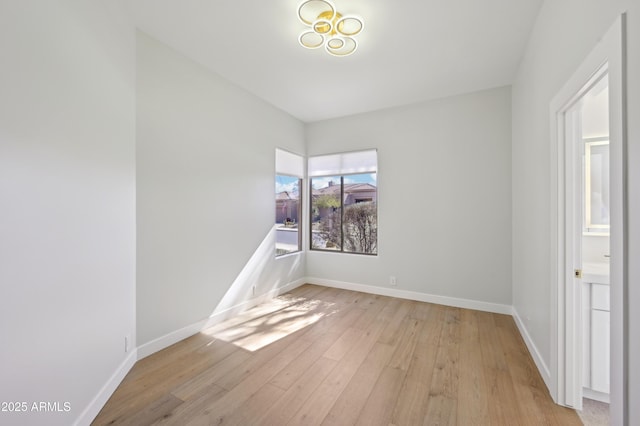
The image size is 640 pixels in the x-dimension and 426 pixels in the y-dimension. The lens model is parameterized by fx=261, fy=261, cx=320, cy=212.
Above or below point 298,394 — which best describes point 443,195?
above

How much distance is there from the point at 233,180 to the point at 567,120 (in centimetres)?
313

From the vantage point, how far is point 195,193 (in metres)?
2.78

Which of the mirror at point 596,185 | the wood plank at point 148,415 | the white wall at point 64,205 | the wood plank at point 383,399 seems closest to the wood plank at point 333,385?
the wood plank at point 383,399

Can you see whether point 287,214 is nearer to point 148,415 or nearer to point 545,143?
point 148,415

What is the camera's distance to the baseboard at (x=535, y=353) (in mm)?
1946

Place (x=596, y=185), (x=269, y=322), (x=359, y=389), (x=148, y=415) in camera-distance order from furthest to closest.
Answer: (x=269, y=322)
(x=596, y=185)
(x=359, y=389)
(x=148, y=415)

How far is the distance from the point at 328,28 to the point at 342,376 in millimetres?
2850

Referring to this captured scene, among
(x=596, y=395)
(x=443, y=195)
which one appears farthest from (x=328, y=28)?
(x=596, y=395)

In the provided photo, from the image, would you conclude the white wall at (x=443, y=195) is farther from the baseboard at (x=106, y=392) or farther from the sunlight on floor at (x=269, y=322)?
A: the baseboard at (x=106, y=392)

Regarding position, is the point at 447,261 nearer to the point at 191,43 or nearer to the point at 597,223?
the point at 597,223

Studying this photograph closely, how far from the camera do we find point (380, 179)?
409 cm

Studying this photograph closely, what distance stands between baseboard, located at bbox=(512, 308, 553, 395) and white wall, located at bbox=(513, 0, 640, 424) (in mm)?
57

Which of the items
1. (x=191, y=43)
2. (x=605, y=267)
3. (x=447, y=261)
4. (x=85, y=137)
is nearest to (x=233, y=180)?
(x=191, y=43)

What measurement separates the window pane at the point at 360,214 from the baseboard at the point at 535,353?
1.97 meters
